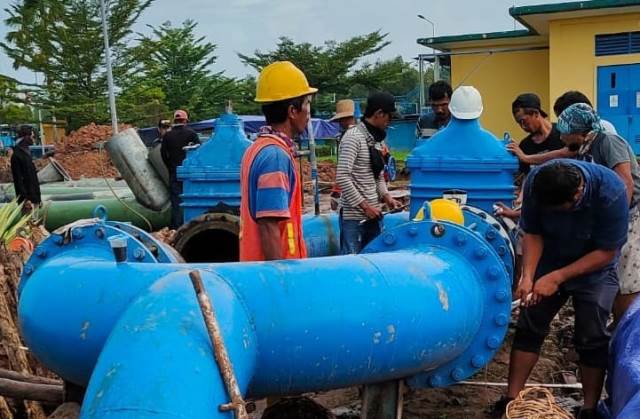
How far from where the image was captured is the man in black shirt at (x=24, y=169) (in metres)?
9.22

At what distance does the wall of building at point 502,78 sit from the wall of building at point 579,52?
2229 mm

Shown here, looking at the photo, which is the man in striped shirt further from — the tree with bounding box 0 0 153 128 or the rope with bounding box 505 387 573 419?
the tree with bounding box 0 0 153 128

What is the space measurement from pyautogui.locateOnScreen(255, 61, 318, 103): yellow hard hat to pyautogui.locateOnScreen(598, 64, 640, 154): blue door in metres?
16.5

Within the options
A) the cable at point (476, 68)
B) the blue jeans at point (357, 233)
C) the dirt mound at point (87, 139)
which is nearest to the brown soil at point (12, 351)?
the blue jeans at point (357, 233)

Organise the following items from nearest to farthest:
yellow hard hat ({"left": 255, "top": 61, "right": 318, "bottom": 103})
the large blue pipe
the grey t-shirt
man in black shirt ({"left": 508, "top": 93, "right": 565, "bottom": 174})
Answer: the large blue pipe, yellow hard hat ({"left": 255, "top": 61, "right": 318, "bottom": 103}), the grey t-shirt, man in black shirt ({"left": 508, "top": 93, "right": 565, "bottom": 174})

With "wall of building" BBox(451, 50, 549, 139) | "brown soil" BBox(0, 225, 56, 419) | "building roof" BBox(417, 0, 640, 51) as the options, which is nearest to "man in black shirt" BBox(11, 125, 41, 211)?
"brown soil" BBox(0, 225, 56, 419)

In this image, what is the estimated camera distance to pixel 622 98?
60.3ft

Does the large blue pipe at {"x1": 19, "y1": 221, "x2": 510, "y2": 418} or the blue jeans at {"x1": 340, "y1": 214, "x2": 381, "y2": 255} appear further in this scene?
the blue jeans at {"x1": 340, "y1": 214, "x2": 381, "y2": 255}

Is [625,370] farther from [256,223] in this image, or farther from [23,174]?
[23,174]

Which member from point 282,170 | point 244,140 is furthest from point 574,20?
point 282,170

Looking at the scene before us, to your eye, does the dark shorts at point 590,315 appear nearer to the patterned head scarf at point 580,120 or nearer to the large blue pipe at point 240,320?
the large blue pipe at point 240,320

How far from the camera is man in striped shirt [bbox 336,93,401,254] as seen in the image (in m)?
4.87

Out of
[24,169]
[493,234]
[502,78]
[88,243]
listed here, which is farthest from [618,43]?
[88,243]

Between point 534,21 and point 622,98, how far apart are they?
2897 mm
